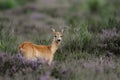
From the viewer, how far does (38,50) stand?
40.0 ft

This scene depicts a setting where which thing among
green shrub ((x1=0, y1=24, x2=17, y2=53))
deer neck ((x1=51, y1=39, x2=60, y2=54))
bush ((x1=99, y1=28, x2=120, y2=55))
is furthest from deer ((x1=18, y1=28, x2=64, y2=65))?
bush ((x1=99, y1=28, x2=120, y2=55))

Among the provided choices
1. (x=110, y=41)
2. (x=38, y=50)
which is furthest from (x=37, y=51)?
(x=110, y=41)

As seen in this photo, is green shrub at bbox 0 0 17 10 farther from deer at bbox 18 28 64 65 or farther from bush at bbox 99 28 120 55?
deer at bbox 18 28 64 65

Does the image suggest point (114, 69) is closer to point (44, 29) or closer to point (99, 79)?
point (99, 79)

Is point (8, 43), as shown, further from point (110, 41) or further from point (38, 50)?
point (110, 41)

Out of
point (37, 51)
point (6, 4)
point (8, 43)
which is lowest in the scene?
point (37, 51)

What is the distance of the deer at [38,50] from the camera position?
461 inches

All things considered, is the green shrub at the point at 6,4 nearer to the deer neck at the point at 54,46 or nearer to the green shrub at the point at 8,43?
the green shrub at the point at 8,43

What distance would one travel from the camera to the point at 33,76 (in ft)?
33.9

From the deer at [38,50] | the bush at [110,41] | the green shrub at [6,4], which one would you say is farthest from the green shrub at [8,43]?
the green shrub at [6,4]

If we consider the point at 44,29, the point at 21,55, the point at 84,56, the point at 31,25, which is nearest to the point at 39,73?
the point at 21,55

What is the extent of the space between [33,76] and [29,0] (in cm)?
3329

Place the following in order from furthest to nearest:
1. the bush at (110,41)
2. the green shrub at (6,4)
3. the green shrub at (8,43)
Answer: the green shrub at (6,4)
the bush at (110,41)
the green shrub at (8,43)

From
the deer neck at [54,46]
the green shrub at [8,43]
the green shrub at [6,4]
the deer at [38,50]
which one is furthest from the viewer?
the green shrub at [6,4]
